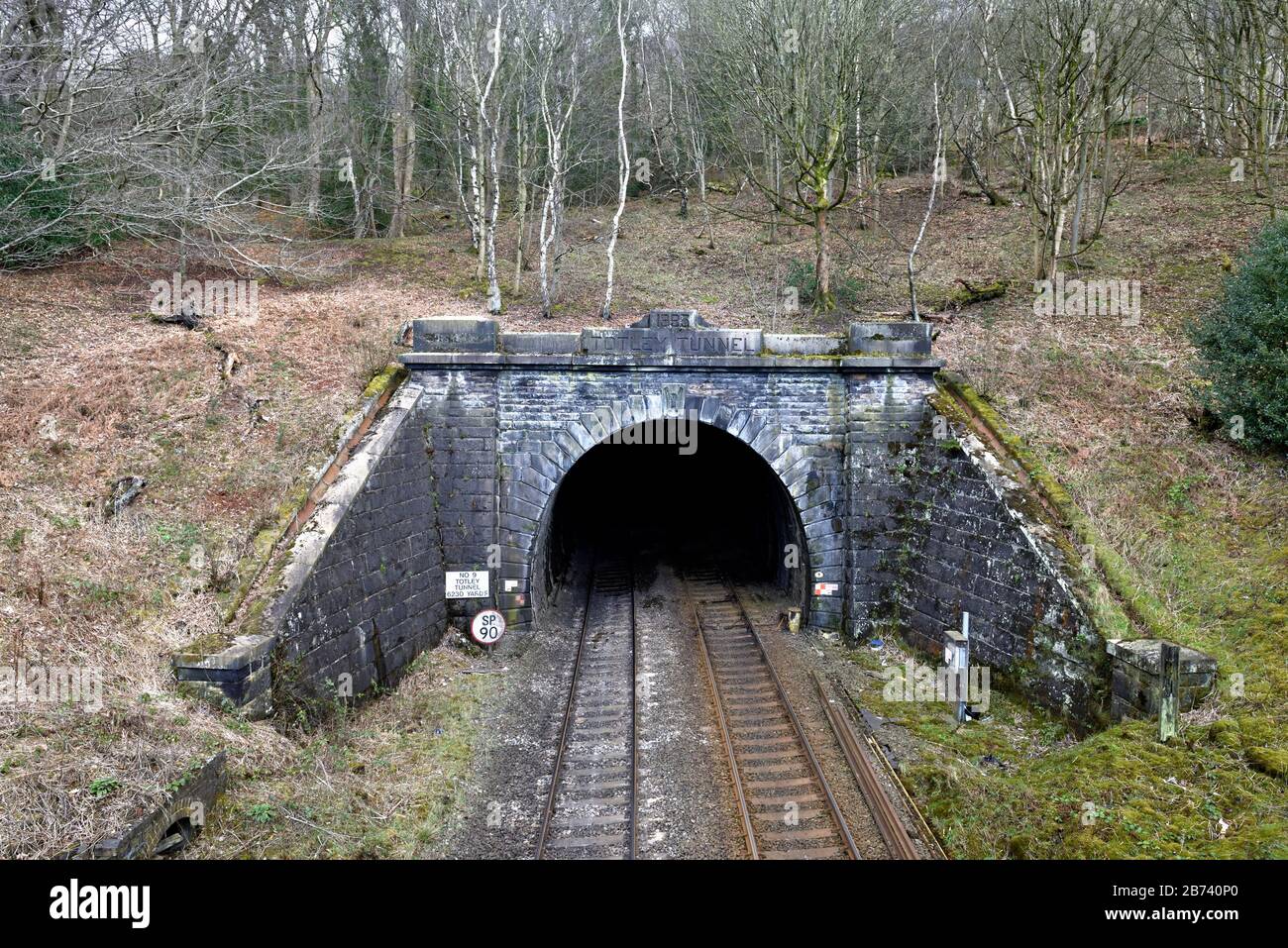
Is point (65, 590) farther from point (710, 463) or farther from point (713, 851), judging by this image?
point (710, 463)

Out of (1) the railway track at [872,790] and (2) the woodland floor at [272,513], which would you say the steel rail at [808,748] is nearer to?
(1) the railway track at [872,790]

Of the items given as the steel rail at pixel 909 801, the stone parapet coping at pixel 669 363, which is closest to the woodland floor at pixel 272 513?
the steel rail at pixel 909 801

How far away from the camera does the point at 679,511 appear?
26297 mm

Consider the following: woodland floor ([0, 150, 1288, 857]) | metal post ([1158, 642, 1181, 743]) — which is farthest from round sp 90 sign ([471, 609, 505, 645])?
metal post ([1158, 642, 1181, 743])

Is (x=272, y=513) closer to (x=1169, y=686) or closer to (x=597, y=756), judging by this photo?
(x=597, y=756)

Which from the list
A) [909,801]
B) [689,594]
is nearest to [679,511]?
[689,594]

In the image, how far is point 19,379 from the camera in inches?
516

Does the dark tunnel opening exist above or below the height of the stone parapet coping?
below

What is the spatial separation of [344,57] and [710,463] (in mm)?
19566

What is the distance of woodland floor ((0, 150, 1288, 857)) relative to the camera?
7.48m

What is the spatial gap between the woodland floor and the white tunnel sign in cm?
99

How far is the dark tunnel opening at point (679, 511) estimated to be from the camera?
55.0ft

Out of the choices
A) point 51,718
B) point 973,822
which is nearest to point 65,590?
point 51,718

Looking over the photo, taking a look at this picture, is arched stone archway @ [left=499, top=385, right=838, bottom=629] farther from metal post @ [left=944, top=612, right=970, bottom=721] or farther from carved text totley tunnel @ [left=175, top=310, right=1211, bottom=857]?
metal post @ [left=944, top=612, right=970, bottom=721]
